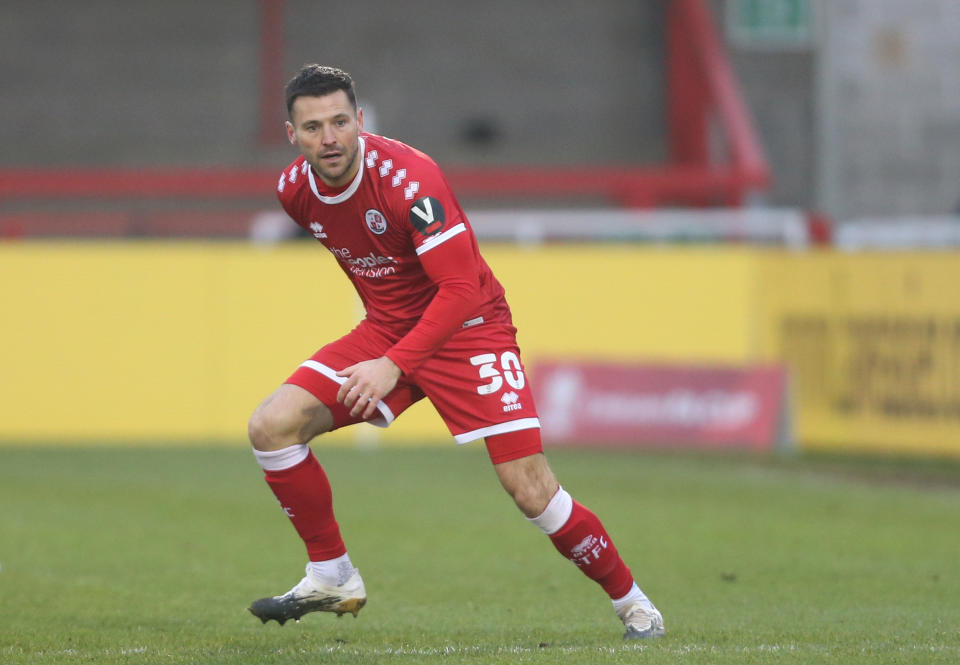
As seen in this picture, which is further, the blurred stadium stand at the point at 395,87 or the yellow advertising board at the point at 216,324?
the blurred stadium stand at the point at 395,87

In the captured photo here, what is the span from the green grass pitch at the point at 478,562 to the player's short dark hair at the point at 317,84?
2.06 metres

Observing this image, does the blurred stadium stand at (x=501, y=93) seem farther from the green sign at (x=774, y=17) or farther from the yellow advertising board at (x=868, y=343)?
the yellow advertising board at (x=868, y=343)

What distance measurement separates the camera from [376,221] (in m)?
6.02

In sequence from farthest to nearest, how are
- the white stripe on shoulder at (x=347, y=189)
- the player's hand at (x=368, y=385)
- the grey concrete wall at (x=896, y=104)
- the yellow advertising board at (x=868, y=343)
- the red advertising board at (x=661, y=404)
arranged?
the grey concrete wall at (x=896, y=104), the red advertising board at (x=661, y=404), the yellow advertising board at (x=868, y=343), the white stripe on shoulder at (x=347, y=189), the player's hand at (x=368, y=385)

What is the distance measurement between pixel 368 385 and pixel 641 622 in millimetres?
1456

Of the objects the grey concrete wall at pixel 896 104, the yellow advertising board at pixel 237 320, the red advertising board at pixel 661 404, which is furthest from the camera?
the grey concrete wall at pixel 896 104

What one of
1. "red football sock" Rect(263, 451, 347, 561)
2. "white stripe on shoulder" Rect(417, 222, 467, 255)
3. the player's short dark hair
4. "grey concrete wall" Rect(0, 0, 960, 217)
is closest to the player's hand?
"white stripe on shoulder" Rect(417, 222, 467, 255)

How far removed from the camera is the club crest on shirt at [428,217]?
5.82 metres

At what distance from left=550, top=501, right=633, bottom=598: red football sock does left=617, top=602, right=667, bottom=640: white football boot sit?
0.24 feet

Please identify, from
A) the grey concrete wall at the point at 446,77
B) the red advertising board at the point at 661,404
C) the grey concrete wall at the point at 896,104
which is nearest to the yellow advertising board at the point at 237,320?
the red advertising board at the point at 661,404

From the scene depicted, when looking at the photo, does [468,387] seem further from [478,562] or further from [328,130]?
[478,562]

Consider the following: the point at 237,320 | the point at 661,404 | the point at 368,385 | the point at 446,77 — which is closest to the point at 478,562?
the point at 368,385

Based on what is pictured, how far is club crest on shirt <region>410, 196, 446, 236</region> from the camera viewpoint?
5.82 metres

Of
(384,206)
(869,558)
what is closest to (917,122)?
(869,558)
